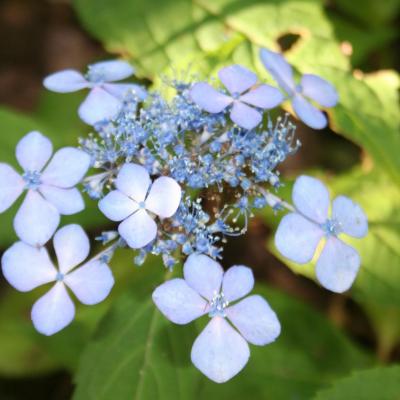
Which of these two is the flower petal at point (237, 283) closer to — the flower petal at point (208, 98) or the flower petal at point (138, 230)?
the flower petal at point (138, 230)

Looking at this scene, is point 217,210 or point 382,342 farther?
point 382,342

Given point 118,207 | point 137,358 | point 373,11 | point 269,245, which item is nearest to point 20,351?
point 137,358

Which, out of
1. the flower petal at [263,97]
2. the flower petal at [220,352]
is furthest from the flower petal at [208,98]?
the flower petal at [220,352]

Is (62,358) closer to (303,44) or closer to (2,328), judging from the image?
(2,328)

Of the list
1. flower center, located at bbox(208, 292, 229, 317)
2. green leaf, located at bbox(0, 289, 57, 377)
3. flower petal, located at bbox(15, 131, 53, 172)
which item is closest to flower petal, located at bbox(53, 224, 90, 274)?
flower petal, located at bbox(15, 131, 53, 172)

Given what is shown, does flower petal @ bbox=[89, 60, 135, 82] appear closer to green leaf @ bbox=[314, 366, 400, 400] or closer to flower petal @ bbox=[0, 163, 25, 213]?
flower petal @ bbox=[0, 163, 25, 213]

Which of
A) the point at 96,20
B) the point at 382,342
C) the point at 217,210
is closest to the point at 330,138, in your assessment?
the point at 382,342
